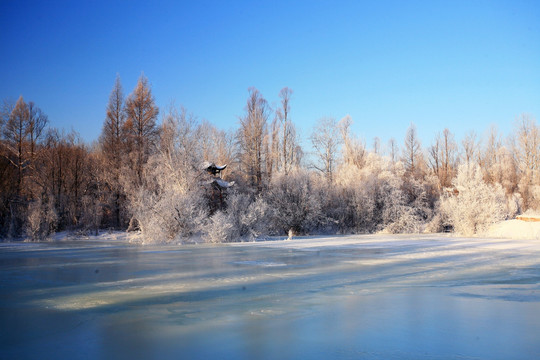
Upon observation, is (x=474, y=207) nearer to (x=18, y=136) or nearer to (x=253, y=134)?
(x=253, y=134)

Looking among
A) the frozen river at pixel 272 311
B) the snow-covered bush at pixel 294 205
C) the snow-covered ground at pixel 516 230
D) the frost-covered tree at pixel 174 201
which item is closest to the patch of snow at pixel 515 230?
the snow-covered ground at pixel 516 230

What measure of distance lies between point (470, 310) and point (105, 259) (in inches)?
473

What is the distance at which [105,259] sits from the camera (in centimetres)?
1442

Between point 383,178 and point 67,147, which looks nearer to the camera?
point 383,178

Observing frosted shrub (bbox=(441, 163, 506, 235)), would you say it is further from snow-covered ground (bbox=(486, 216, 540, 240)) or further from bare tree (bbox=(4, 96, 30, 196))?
bare tree (bbox=(4, 96, 30, 196))

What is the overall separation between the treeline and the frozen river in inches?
468

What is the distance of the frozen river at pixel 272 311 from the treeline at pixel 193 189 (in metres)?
11.9

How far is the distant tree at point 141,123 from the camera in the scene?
32.9m

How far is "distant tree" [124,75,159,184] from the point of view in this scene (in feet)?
108

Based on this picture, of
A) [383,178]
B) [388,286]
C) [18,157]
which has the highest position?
[18,157]

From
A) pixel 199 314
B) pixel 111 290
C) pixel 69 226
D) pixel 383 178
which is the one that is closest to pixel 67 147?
pixel 69 226

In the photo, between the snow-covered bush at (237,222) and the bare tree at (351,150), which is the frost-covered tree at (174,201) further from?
the bare tree at (351,150)

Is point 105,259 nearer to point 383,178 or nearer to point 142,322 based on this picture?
point 142,322

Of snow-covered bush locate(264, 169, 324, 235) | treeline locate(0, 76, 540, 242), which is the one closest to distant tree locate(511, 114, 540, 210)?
treeline locate(0, 76, 540, 242)
